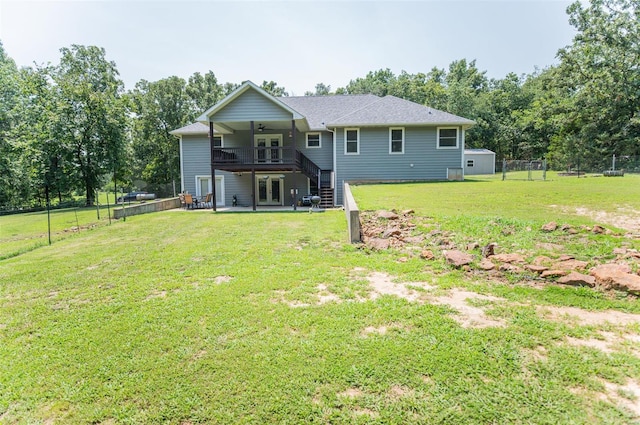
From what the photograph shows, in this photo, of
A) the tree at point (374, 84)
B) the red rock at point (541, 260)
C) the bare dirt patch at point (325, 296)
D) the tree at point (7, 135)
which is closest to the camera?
the bare dirt patch at point (325, 296)

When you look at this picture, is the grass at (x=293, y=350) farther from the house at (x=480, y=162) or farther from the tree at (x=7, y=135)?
the house at (x=480, y=162)

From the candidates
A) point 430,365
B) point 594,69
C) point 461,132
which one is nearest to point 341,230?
point 430,365

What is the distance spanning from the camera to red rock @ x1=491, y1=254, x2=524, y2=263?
16.2 feet

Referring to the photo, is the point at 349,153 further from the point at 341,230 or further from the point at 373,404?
the point at 373,404

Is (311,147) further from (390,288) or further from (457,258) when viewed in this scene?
(390,288)

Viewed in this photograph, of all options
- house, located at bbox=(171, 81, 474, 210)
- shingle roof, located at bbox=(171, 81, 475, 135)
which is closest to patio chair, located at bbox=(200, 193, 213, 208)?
house, located at bbox=(171, 81, 474, 210)

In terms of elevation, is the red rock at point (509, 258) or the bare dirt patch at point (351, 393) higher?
the red rock at point (509, 258)

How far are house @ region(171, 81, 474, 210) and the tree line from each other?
25.8ft

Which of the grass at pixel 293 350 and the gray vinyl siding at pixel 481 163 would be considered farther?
the gray vinyl siding at pixel 481 163

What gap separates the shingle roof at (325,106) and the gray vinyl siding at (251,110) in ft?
10.7

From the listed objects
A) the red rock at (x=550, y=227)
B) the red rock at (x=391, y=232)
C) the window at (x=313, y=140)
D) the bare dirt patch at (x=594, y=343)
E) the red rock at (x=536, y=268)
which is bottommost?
the bare dirt patch at (x=594, y=343)

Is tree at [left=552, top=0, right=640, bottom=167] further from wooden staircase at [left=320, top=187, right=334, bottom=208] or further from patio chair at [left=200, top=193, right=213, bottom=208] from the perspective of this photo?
patio chair at [left=200, top=193, right=213, bottom=208]

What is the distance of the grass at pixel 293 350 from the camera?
228 centimetres

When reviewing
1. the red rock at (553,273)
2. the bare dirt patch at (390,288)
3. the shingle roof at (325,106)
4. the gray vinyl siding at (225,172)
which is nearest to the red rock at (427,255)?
the bare dirt patch at (390,288)
